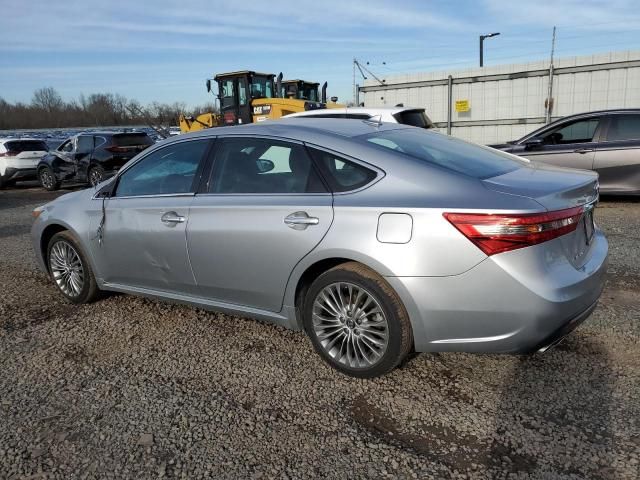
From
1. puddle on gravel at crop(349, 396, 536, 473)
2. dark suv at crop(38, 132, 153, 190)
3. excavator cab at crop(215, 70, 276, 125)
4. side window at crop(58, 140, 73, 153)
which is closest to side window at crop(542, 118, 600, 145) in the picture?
puddle on gravel at crop(349, 396, 536, 473)

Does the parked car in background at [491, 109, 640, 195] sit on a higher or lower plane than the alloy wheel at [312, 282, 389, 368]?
higher

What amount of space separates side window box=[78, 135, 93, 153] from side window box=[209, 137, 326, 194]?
1220 cm

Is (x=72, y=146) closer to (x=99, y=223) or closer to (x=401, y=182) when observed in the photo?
(x=99, y=223)

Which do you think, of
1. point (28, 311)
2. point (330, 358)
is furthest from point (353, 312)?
point (28, 311)

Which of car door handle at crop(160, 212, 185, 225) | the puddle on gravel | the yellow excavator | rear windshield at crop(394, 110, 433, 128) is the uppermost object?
the yellow excavator

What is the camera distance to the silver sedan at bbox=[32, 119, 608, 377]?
2.77m

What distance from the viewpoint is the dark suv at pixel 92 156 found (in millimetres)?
14336

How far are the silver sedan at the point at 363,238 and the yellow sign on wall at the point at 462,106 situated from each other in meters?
14.3

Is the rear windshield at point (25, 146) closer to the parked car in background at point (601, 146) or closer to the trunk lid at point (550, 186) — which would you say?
the parked car in background at point (601, 146)

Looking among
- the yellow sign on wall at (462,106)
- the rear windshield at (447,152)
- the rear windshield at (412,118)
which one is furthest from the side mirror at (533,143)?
the yellow sign on wall at (462,106)

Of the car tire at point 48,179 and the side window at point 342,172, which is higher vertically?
the side window at point 342,172

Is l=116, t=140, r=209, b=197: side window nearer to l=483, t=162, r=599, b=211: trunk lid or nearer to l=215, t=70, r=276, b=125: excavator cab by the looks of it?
l=483, t=162, r=599, b=211: trunk lid

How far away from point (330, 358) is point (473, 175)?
4.56ft

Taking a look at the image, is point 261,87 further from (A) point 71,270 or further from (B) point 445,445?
(B) point 445,445
